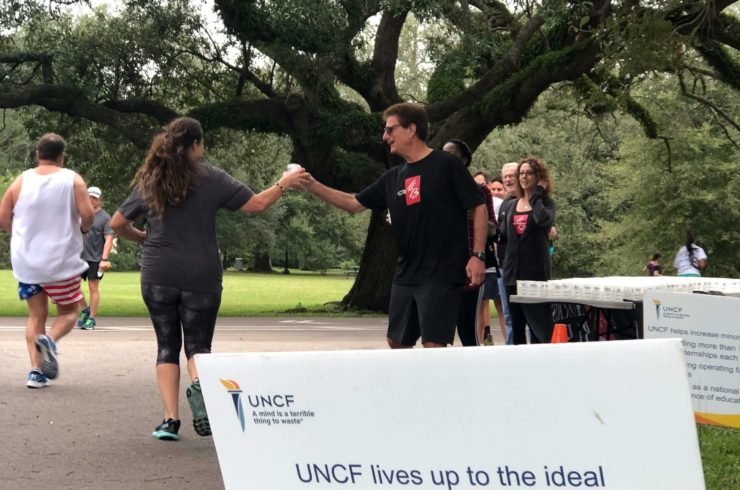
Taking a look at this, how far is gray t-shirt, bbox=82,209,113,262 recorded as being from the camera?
14938mm

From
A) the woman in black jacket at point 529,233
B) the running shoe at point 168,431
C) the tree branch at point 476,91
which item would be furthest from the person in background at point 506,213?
the tree branch at point 476,91

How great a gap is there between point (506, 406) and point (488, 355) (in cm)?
11

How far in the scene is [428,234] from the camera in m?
6.62

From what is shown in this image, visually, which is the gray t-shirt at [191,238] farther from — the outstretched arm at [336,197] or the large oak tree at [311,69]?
the large oak tree at [311,69]

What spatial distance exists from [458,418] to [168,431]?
15.2ft

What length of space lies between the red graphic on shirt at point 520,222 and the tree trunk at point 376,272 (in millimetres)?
12945

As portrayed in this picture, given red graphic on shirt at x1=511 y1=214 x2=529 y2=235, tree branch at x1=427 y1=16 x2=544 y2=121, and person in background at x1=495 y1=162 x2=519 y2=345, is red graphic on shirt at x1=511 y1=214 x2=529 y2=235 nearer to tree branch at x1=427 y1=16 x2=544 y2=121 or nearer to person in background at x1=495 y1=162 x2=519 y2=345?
Answer: person in background at x1=495 y1=162 x2=519 y2=345

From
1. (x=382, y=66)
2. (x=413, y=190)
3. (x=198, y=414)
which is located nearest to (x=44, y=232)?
(x=198, y=414)

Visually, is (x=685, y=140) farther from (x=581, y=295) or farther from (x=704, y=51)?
(x=581, y=295)

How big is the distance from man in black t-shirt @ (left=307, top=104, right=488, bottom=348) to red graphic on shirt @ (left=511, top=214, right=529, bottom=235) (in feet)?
9.04

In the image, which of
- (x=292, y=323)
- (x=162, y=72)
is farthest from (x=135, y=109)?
(x=292, y=323)

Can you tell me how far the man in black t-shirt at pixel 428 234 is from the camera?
6.55 meters

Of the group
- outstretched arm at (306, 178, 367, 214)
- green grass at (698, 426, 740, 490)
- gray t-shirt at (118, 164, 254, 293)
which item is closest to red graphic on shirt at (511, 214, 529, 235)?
outstretched arm at (306, 178, 367, 214)

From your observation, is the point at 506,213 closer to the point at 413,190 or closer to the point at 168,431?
the point at 413,190
